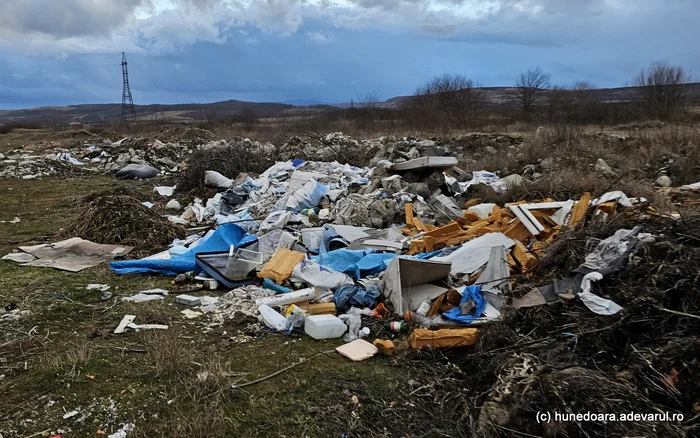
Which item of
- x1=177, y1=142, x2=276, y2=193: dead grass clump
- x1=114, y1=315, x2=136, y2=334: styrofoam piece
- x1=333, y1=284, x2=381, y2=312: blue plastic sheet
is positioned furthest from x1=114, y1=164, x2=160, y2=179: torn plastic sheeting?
x1=333, y1=284, x2=381, y2=312: blue plastic sheet

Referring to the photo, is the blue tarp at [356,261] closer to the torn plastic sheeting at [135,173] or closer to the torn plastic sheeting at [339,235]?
the torn plastic sheeting at [339,235]

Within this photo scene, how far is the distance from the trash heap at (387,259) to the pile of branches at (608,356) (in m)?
0.15

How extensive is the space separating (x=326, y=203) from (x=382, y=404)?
5289 millimetres

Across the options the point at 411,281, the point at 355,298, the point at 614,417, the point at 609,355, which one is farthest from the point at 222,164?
the point at 614,417

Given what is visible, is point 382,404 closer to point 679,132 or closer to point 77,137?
point 679,132

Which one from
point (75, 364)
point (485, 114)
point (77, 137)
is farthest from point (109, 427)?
point (77, 137)

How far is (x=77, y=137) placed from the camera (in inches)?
1153

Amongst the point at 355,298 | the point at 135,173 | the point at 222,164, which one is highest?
the point at 222,164

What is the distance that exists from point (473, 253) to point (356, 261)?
1.25 meters

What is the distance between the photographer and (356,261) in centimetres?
536

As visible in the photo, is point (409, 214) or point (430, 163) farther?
point (430, 163)

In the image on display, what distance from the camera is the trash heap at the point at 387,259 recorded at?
13.0 feet

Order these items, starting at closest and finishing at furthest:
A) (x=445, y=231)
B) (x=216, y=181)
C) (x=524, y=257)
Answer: (x=524, y=257)
(x=445, y=231)
(x=216, y=181)

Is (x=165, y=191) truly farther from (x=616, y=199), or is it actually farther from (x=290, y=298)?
(x=616, y=199)
